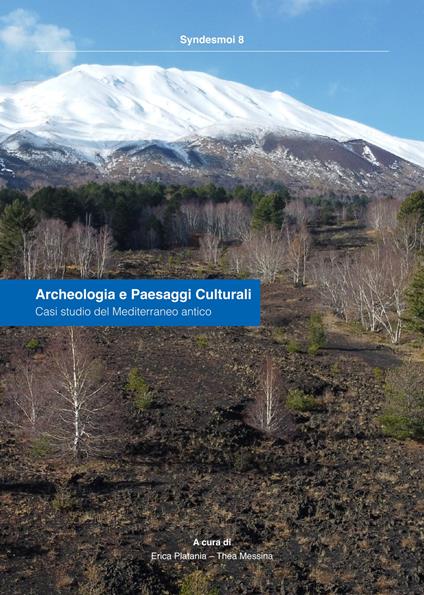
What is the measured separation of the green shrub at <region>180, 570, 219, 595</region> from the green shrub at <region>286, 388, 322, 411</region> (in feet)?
36.8

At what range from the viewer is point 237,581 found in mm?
10430

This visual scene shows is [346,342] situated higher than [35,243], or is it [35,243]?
[35,243]

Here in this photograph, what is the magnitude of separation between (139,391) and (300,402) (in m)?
6.29

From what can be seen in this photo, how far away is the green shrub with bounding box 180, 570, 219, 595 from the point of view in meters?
9.23

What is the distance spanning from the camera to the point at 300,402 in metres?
20.8

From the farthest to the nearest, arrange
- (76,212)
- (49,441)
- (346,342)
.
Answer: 1. (76,212)
2. (346,342)
3. (49,441)

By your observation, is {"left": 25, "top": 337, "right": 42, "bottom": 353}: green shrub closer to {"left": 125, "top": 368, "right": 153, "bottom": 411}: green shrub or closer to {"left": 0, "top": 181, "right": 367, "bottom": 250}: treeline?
{"left": 125, "top": 368, "right": 153, "bottom": 411}: green shrub

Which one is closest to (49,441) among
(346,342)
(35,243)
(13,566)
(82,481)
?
(82,481)

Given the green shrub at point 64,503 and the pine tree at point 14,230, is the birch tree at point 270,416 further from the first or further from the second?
the pine tree at point 14,230

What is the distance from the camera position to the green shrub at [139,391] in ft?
64.7

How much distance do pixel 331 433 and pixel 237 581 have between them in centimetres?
962

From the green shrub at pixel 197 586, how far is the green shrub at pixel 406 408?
1020 centimetres

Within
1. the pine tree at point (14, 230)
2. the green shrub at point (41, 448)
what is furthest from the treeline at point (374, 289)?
the pine tree at point (14, 230)

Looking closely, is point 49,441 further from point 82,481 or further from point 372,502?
point 372,502
